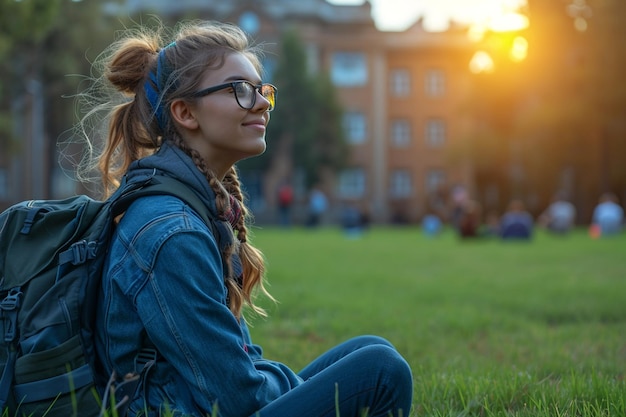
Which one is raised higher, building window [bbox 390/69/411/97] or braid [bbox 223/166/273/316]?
building window [bbox 390/69/411/97]

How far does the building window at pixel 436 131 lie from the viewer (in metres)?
63.8

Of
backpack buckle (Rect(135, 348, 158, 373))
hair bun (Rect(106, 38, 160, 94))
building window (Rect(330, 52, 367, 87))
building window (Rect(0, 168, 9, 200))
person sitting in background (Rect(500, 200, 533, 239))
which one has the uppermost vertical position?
building window (Rect(330, 52, 367, 87))

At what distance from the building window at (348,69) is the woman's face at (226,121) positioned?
59.1 m

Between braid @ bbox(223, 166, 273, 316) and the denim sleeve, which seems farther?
braid @ bbox(223, 166, 273, 316)

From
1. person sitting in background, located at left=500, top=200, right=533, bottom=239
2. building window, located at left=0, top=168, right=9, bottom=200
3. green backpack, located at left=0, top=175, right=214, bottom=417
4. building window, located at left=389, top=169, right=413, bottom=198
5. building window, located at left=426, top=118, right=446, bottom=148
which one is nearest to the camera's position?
green backpack, located at left=0, top=175, right=214, bottom=417

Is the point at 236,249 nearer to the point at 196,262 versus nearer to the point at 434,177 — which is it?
the point at 196,262

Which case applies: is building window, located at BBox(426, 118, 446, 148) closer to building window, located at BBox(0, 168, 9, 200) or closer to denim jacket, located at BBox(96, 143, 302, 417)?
building window, located at BBox(0, 168, 9, 200)

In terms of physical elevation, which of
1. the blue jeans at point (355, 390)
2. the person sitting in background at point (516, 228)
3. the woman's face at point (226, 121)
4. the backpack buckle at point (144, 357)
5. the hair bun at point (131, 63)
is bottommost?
the person sitting in background at point (516, 228)

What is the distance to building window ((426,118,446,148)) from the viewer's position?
6381cm

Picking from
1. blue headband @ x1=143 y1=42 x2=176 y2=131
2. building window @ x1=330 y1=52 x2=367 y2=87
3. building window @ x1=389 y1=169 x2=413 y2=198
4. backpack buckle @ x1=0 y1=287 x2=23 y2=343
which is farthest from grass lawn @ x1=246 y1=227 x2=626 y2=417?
building window @ x1=330 y1=52 x2=367 y2=87

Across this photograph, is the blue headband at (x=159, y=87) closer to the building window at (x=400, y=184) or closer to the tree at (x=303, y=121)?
the tree at (x=303, y=121)

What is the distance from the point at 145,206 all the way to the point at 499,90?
4913 cm

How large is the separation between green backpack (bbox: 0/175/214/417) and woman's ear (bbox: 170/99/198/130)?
1.06 ft

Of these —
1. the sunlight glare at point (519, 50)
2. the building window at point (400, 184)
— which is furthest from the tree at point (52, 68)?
the building window at point (400, 184)
